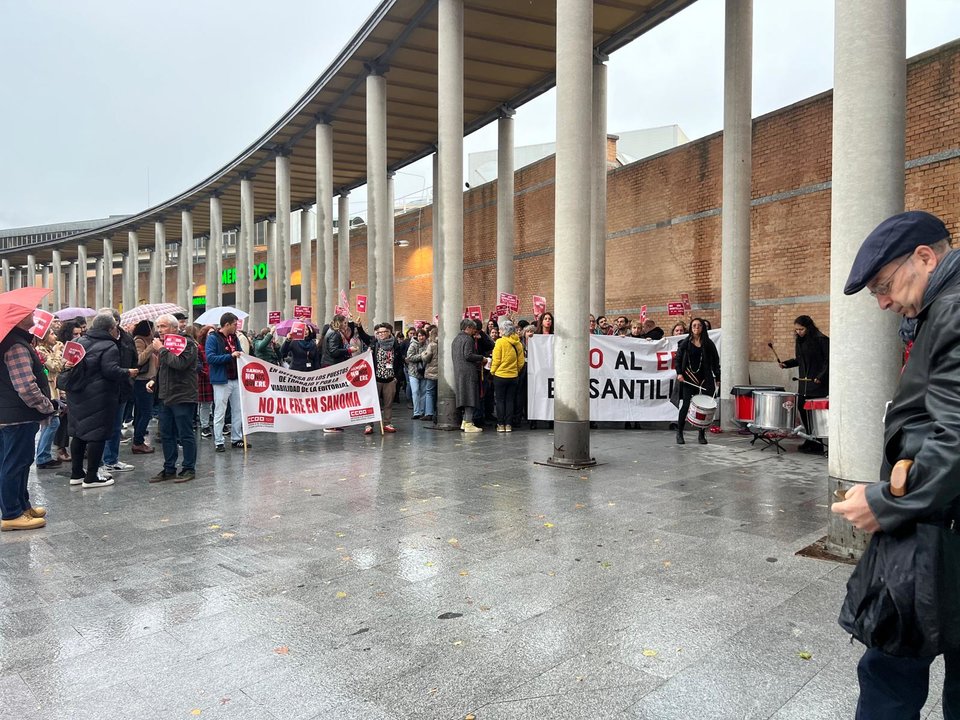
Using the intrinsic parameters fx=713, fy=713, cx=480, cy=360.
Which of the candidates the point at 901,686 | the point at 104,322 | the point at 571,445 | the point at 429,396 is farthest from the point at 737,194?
the point at 901,686

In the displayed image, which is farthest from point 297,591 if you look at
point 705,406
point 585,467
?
point 705,406

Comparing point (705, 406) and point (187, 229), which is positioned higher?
point (187, 229)

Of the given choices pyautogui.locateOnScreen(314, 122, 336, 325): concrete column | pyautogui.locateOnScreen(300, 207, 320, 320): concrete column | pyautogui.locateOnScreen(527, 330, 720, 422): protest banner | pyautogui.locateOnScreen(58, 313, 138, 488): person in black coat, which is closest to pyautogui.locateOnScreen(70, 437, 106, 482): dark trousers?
pyautogui.locateOnScreen(58, 313, 138, 488): person in black coat

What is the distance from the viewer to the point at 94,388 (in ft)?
25.8

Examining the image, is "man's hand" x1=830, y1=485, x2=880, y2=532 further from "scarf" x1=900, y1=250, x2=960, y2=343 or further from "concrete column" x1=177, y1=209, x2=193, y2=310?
"concrete column" x1=177, y1=209, x2=193, y2=310

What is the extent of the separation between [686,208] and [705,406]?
8620 millimetres

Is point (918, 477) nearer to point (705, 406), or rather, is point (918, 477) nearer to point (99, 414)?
point (99, 414)

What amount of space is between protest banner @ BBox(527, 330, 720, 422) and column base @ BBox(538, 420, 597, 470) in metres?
3.89

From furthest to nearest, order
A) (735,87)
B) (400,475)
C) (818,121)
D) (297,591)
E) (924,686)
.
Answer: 1. (818,121)
2. (735,87)
3. (400,475)
4. (297,591)
5. (924,686)

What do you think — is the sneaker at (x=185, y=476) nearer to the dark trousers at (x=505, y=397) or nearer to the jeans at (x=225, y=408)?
Result: the jeans at (x=225, y=408)

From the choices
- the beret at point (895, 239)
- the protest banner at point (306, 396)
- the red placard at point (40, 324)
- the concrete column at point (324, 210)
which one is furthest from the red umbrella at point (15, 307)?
the concrete column at point (324, 210)

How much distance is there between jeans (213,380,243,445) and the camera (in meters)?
11.2

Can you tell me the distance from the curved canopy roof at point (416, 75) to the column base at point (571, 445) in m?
11.3

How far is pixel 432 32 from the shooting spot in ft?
58.6
